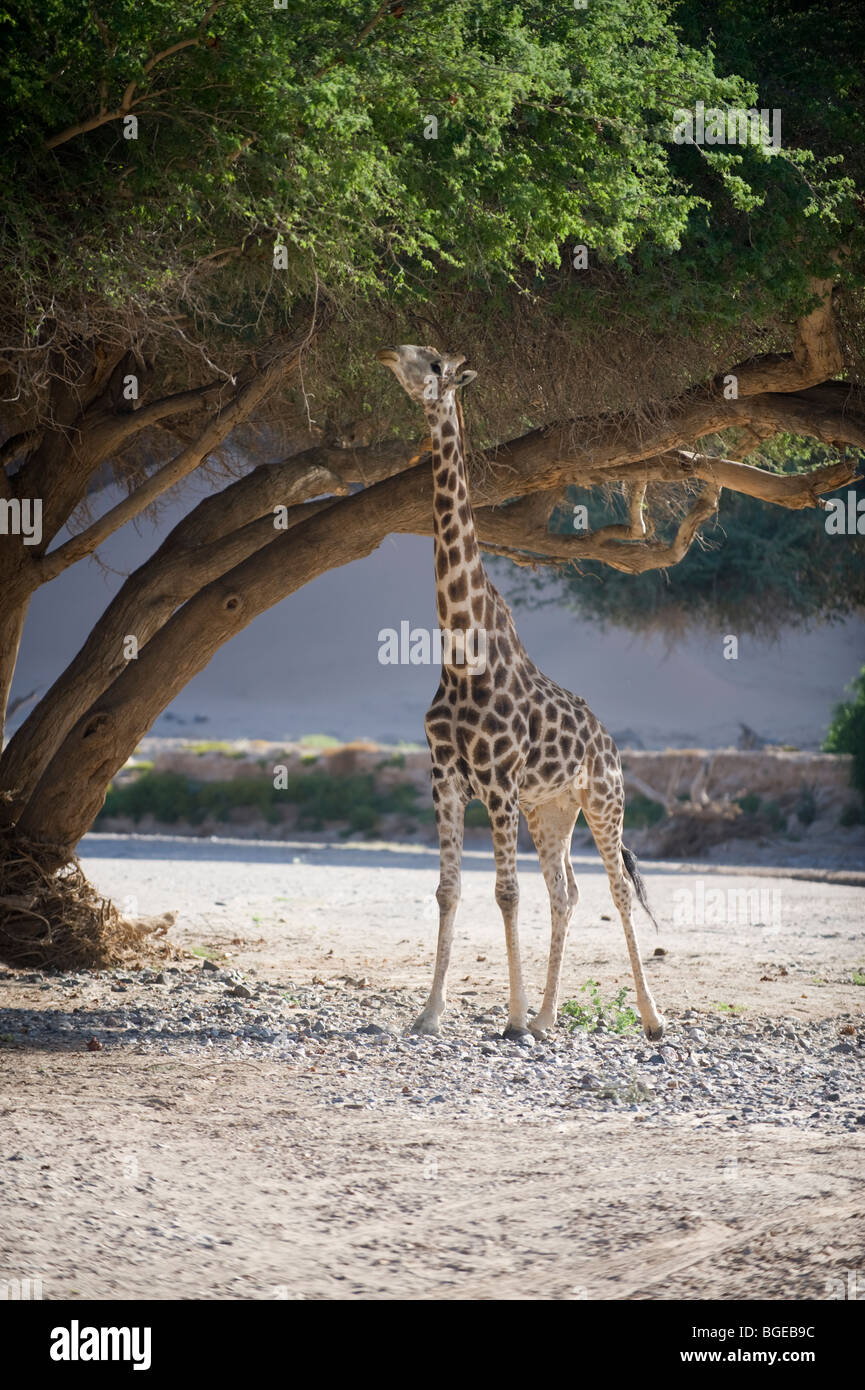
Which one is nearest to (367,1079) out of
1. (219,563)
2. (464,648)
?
(464,648)

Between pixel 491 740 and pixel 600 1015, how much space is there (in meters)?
2.17

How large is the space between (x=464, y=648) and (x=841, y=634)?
7132cm

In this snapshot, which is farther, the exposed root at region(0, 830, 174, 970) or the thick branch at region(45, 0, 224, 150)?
the exposed root at region(0, 830, 174, 970)

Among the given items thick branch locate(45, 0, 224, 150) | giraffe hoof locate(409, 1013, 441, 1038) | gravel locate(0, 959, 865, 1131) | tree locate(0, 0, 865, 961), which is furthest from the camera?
giraffe hoof locate(409, 1013, 441, 1038)

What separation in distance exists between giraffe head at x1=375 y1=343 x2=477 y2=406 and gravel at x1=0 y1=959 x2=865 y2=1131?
4.04 meters

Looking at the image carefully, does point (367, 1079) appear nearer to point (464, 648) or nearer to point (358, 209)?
point (464, 648)

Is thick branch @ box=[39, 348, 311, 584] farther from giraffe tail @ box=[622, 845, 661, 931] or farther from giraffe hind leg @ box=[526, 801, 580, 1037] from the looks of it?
giraffe tail @ box=[622, 845, 661, 931]

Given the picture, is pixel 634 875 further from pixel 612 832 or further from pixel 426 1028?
pixel 426 1028

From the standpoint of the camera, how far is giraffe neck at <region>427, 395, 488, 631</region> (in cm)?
838

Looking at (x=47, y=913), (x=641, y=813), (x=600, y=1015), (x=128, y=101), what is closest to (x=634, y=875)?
(x=600, y=1015)

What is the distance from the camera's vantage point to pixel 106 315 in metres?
8.26

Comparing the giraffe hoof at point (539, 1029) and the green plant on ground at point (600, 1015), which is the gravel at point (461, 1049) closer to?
the giraffe hoof at point (539, 1029)

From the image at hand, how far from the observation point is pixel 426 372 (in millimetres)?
8195

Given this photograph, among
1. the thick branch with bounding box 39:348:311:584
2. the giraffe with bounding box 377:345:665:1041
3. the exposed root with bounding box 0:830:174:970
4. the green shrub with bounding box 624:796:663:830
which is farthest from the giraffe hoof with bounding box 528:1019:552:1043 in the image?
the green shrub with bounding box 624:796:663:830
